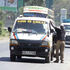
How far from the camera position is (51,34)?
17422 millimetres

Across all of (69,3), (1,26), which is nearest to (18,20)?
A: (1,26)

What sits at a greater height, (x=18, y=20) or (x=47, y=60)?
(x=18, y=20)

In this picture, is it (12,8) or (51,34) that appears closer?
(51,34)

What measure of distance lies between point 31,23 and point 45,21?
68cm

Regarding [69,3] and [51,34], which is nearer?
[51,34]

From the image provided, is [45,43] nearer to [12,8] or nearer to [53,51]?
[53,51]

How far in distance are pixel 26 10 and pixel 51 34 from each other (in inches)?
808

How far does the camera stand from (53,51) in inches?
723

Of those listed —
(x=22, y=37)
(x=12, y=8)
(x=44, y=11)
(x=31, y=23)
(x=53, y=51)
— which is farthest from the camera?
(x=12, y=8)

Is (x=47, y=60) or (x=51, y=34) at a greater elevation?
(x=51, y=34)

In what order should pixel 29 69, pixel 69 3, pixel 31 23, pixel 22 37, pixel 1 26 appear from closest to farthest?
pixel 29 69 < pixel 22 37 < pixel 31 23 < pixel 1 26 < pixel 69 3

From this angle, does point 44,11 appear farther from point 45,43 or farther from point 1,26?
point 45,43

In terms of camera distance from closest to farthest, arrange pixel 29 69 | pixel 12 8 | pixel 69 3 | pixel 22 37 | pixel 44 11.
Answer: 1. pixel 29 69
2. pixel 22 37
3. pixel 44 11
4. pixel 12 8
5. pixel 69 3

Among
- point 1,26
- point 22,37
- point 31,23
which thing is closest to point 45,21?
point 31,23
